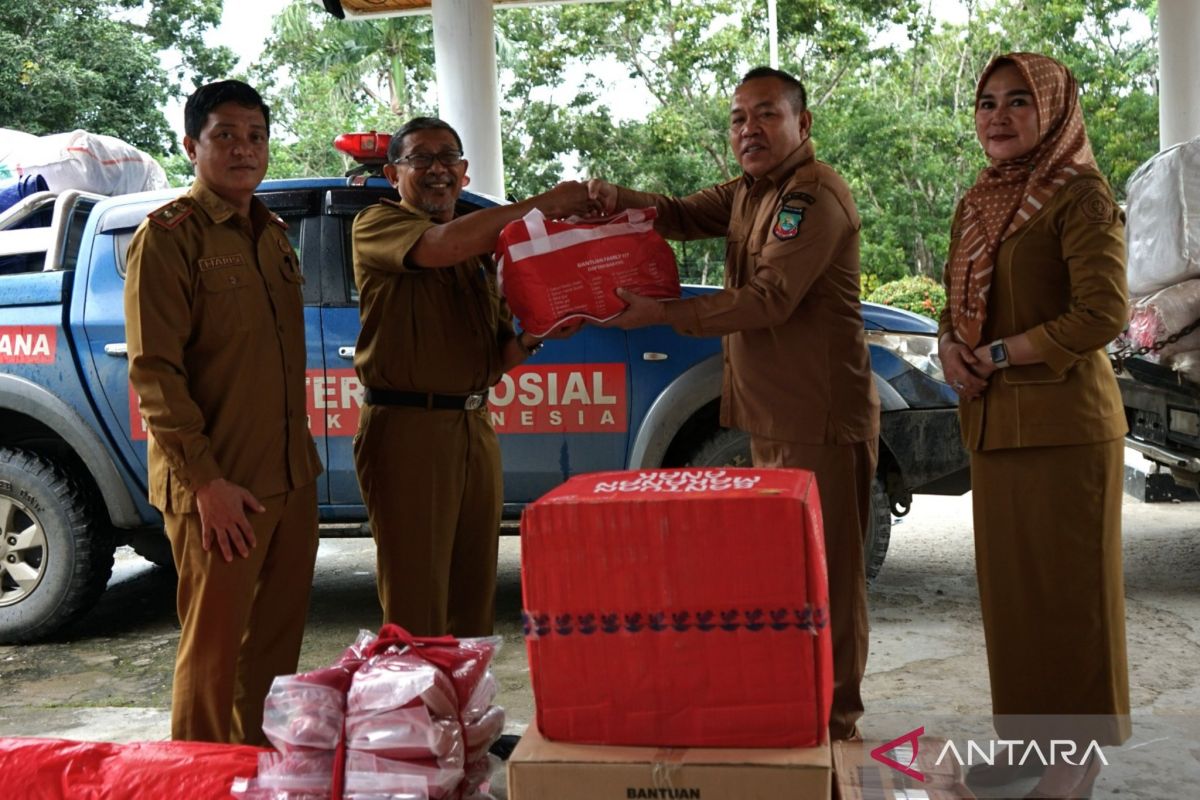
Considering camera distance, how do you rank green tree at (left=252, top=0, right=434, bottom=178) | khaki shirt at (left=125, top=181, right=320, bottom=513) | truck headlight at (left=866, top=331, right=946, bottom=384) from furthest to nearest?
green tree at (left=252, top=0, right=434, bottom=178)
truck headlight at (left=866, top=331, right=946, bottom=384)
khaki shirt at (left=125, top=181, right=320, bottom=513)

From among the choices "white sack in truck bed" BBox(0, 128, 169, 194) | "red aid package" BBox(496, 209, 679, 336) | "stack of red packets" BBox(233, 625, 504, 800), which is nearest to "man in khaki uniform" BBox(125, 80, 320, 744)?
"red aid package" BBox(496, 209, 679, 336)

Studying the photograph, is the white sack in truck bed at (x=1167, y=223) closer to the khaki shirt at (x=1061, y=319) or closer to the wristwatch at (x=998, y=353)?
the khaki shirt at (x=1061, y=319)

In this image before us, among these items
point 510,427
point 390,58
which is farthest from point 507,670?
point 390,58

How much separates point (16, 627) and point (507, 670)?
2.19 meters

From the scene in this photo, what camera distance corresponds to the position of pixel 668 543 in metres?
1.79

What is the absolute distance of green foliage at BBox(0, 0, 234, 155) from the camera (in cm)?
2014

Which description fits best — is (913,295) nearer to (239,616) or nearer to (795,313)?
(795,313)

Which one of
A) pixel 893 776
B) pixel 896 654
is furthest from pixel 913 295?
pixel 893 776

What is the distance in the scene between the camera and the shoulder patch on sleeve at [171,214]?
9.61 feet

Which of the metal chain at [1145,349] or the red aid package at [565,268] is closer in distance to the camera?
the red aid package at [565,268]

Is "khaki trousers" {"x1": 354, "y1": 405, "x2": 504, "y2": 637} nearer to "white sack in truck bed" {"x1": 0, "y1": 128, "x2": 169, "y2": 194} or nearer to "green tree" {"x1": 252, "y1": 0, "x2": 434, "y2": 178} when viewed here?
"white sack in truck bed" {"x1": 0, "y1": 128, "x2": 169, "y2": 194}

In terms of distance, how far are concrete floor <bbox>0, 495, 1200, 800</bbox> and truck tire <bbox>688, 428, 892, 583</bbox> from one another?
35 cm

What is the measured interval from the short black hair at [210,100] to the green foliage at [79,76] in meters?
19.2

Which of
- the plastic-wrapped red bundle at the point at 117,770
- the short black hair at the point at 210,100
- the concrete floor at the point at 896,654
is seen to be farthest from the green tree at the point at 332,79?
the plastic-wrapped red bundle at the point at 117,770
